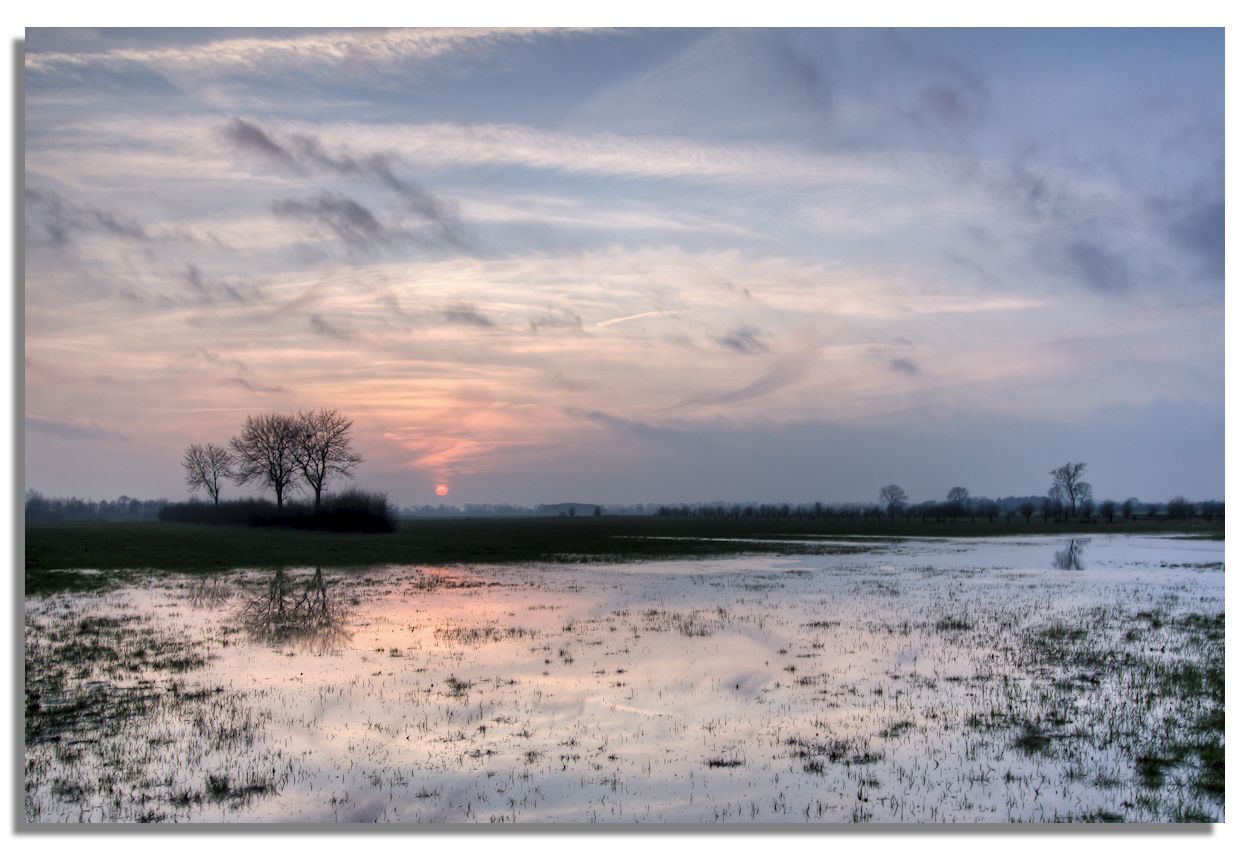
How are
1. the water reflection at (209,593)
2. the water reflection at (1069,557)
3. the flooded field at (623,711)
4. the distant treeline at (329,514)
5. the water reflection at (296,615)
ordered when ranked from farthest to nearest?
the distant treeline at (329,514) < the water reflection at (1069,557) < the water reflection at (209,593) < the water reflection at (296,615) < the flooded field at (623,711)

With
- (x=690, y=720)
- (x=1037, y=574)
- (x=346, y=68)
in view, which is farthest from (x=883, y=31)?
(x=1037, y=574)

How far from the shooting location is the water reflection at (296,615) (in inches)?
968

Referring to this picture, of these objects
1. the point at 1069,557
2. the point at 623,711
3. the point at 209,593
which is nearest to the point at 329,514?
the point at 209,593

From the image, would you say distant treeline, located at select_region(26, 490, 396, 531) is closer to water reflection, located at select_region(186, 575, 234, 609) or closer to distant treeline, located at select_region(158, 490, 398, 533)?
distant treeline, located at select_region(158, 490, 398, 533)

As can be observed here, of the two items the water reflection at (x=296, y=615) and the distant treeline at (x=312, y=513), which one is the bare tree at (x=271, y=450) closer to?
the distant treeline at (x=312, y=513)

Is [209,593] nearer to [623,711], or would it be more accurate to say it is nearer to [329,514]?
[623,711]

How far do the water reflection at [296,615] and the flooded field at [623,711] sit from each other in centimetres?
22

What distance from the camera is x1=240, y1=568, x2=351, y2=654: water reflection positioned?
80.7ft

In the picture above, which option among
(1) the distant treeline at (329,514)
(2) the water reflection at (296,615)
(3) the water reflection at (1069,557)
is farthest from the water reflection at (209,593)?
(1) the distant treeline at (329,514)

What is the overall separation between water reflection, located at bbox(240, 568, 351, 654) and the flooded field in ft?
0.73

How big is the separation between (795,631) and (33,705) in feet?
63.1

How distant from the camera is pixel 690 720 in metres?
16.0

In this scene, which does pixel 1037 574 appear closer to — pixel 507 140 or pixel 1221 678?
pixel 1221 678

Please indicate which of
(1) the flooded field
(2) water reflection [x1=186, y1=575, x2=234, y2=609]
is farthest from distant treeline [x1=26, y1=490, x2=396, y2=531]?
(1) the flooded field
